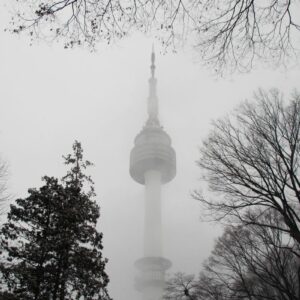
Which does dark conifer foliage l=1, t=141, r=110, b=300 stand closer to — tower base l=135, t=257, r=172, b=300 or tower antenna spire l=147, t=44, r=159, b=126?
tower base l=135, t=257, r=172, b=300

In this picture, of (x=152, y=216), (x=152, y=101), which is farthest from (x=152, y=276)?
(x=152, y=101)

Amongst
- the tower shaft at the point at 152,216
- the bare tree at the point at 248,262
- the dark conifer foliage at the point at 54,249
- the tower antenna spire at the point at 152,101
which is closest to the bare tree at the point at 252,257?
the bare tree at the point at 248,262

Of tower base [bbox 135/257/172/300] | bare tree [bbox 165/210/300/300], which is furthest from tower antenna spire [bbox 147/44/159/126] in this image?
bare tree [bbox 165/210/300/300]

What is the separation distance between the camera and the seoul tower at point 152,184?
102m

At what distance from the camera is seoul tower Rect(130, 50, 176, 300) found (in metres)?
102

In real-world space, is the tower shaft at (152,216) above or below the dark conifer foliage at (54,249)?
above

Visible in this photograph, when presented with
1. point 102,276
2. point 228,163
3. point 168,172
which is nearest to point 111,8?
point 228,163

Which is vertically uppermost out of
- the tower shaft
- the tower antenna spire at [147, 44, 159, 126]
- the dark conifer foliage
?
the tower antenna spire at [147, 44, 159, 126]

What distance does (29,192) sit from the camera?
14305mm

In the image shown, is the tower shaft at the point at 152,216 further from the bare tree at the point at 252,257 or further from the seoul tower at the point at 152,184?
the bare tree at the point at 252,257

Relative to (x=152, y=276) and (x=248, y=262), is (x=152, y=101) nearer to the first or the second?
(x=152, y=276)

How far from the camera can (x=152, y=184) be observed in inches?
4619

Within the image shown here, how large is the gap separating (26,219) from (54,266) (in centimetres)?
209

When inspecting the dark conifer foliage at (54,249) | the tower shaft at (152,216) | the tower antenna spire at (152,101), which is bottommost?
the dark conifer foliage at (54,249)
